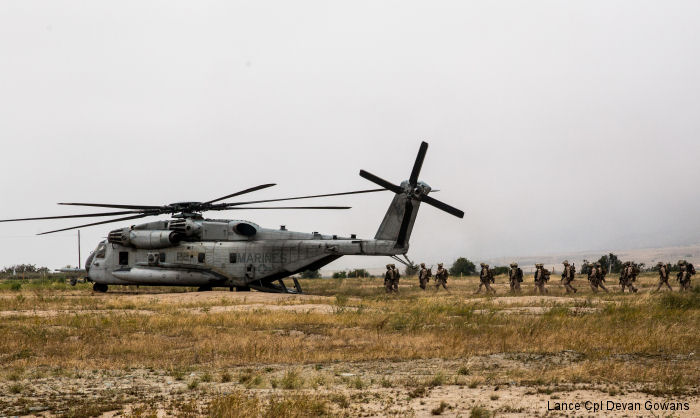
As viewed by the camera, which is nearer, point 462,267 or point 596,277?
point 596,277

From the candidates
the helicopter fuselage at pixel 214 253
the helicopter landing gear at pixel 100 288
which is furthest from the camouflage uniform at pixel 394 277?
the helicopter landing gear at pixel 100 288

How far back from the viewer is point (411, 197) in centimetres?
2709

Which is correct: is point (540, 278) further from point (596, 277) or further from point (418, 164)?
point (418, 164)

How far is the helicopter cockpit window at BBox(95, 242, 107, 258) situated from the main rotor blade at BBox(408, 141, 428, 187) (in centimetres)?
1479

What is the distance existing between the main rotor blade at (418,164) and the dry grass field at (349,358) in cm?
513

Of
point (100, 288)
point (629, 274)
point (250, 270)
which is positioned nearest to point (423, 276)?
point (629, 274)

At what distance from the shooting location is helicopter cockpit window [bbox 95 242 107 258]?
32.7 m

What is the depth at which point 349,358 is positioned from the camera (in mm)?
14070

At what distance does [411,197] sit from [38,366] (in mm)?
16380

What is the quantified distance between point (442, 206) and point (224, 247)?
31.6ft

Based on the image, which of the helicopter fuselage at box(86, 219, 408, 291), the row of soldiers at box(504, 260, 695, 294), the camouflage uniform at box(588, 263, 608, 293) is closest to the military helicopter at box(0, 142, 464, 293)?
the helicopter fuselage at box(86, 219, 408, 291)

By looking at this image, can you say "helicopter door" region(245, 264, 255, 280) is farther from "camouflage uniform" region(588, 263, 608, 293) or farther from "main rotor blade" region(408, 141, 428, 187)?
"camouflage uniform" region(588, 263, 608, 293)

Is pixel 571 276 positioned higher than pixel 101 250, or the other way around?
pixel 101 250

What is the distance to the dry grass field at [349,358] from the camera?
934cm
